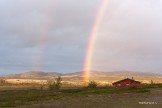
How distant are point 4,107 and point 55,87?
60.8 meters

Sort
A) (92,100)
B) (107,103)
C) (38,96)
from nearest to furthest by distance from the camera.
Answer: (107,103), (92,100), (38,96)

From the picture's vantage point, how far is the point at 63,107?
119 ft

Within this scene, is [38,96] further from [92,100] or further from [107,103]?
[107,103]

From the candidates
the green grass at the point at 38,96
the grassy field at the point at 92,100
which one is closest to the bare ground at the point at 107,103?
the grassy field at the point at 92,100

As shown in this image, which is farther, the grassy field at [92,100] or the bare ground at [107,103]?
the grassy field at [92,100]

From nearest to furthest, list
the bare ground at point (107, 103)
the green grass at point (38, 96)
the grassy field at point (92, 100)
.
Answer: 1. the bare ground at point (107, 103)
2. the grassy field at point (92, 100)
3. the green grass at point (38, 96)

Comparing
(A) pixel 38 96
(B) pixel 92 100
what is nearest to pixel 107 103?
(B) pixel 92 100

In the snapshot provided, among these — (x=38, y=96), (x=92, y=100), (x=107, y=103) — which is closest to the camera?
(x=107, y=103)

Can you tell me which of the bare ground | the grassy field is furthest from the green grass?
the bare ground

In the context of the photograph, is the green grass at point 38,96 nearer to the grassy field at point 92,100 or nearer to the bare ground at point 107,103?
the grassy field at point 92,100

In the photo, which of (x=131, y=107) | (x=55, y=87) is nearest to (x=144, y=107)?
(x=131, y=107)

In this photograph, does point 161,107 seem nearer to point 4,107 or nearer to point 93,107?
point 93,107

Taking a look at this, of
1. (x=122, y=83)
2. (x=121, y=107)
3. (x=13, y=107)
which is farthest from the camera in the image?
(x=122, y=83)

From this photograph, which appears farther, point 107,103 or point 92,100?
point 92,100
